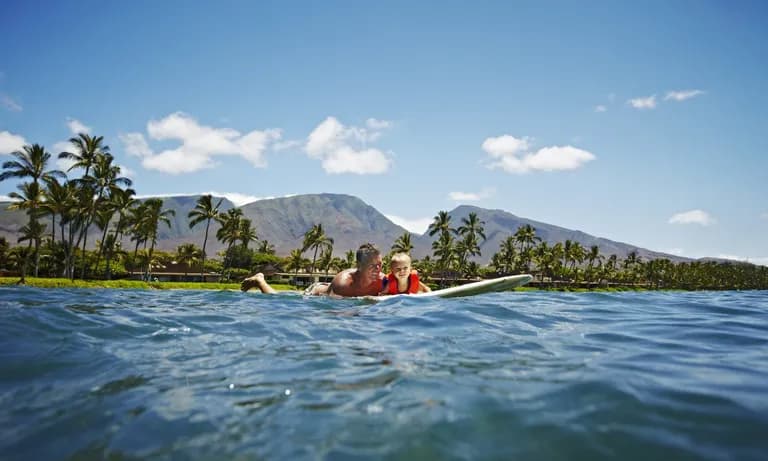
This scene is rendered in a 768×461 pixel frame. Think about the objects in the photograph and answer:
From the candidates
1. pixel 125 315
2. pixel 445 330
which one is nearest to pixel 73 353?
pixel 125 315

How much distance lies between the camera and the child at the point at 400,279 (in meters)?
9.62

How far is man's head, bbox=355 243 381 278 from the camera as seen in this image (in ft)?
30.1

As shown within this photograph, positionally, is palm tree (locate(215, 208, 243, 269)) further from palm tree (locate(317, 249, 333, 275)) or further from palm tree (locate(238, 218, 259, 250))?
palm tree (locate(317, 249, 333, 275))

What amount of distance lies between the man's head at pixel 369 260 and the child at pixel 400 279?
1.30 ft

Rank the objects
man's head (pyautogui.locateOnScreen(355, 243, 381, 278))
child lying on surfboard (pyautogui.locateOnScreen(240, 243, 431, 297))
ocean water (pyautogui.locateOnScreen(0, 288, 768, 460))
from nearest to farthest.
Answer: ocean water (pyautogui.locateOnScreen(0, 288, 768, 460)), man's head (pyautogui.locateOnScreen(355, 243, 381, 278)), child lying on surfboard (pyautogui.locateOnScreen(240, 243, 431, 297))

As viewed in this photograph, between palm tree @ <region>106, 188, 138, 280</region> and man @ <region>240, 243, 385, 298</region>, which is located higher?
palm tree @ <region>106, 188, 138, 280</region>

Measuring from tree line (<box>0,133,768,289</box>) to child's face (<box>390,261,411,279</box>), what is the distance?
45.5 m

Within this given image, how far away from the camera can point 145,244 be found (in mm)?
73625

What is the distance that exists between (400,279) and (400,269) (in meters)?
0.29

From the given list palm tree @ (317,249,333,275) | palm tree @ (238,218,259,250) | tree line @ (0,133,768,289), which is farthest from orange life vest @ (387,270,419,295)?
palm tree @ (317,249,333,275)

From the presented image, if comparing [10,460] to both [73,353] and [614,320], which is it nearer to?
[73,353]

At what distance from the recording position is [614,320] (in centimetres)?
627

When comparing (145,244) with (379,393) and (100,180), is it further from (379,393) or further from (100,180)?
(379,393)

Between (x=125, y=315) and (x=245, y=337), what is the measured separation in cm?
268
